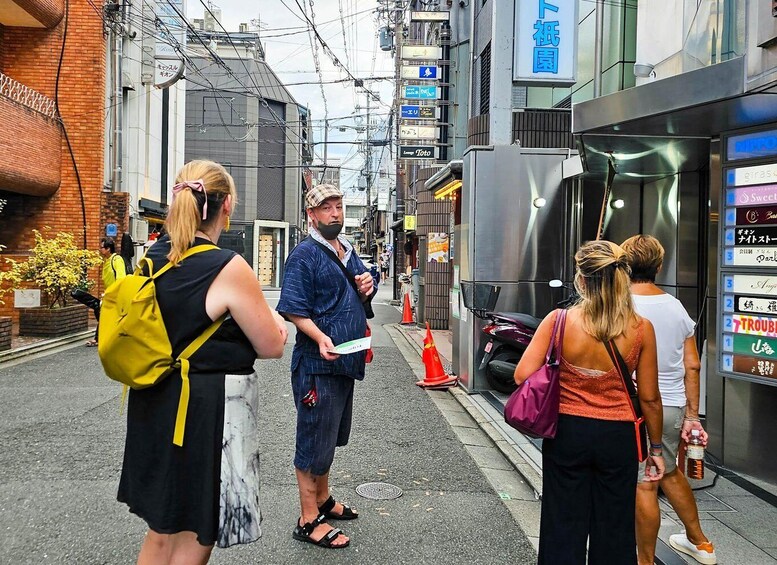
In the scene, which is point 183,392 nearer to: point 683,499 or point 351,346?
point 351,346

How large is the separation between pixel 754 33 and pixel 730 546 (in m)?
3.20

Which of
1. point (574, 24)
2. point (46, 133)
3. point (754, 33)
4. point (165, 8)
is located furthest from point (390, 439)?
point (165, 8)

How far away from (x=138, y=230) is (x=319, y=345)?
54.4ft

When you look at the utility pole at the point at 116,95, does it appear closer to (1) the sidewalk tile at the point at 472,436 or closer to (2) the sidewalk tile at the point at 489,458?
(1) the sidewalk tile at the point at 472,436

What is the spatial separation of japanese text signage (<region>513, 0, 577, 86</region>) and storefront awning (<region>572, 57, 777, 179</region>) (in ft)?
5.96

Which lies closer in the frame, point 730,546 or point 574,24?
point 730,546

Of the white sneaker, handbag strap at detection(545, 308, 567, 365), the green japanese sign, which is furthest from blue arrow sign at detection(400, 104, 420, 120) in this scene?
handbag strap at detection(545, 308, 567, 365)

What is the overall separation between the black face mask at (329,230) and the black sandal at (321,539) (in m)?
1.63

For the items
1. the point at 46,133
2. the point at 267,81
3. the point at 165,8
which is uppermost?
the point at 267,81

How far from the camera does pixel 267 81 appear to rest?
1585 inches

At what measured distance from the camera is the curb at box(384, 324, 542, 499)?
4965mm

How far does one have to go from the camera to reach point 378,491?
184 inches

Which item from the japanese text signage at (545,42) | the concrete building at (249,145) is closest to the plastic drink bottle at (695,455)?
the japanese text signage at (545,42)

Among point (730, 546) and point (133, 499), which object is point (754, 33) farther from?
point (133, 499)
